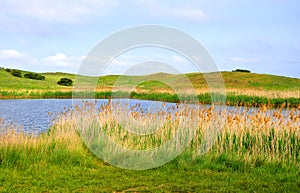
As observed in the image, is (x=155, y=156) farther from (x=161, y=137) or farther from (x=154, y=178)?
(x=154, y=178)

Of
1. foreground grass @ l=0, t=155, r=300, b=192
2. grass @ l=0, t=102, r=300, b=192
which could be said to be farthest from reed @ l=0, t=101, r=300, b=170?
foreground grass @ l=0, t=155, r=300, b=192

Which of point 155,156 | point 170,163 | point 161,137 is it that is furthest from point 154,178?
point 161,137

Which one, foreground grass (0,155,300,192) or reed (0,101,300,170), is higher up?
reed (0,101,300,170)

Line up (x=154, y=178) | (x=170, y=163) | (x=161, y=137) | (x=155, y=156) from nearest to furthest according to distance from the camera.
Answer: (x=154, y=178)
(x=170, y=163)
(x=155, y=156)
(x=161, y=137)

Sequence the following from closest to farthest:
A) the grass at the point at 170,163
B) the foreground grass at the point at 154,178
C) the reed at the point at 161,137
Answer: the foreground grass at the point at 154,178
the grass at the point at 170,163
the reed at the point at 161,137

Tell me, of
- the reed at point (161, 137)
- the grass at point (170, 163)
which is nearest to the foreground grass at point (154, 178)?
the grass at point (170, 163)

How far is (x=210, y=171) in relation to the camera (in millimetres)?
7656

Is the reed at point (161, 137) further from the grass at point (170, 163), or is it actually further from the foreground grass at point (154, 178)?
the foreground grass at point (154, 178)

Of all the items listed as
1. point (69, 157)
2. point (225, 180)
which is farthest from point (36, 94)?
point (225, 180)

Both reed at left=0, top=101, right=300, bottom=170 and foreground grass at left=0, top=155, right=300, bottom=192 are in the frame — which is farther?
reed at left=0, top=101, right=300, bottom=170

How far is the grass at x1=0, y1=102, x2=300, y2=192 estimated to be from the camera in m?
6.65

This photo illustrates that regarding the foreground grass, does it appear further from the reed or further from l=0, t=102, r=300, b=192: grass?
the reed

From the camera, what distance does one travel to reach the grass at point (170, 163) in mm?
6652

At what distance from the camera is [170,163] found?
8.19 metres
